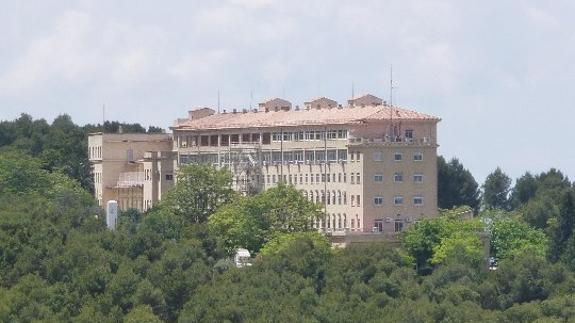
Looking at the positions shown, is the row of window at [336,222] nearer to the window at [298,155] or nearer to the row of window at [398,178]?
the row of window at [398,178]


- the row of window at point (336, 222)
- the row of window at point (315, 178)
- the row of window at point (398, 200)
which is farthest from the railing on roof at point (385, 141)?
the row of window at point (336, 222)

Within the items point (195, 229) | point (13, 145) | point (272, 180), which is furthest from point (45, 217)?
point (13, 145)

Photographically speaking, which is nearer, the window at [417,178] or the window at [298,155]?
the window at [417,178]

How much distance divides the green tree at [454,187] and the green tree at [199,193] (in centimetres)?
2102

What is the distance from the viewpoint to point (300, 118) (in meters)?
150

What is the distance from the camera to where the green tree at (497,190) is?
179500mm

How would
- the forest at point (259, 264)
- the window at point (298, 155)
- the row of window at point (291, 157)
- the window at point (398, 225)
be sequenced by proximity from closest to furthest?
1. the forest at point (259, 264)
2. the window at point (398, 225)
3. the row of window at point (291, 157)
4. the window at point (298, 155)

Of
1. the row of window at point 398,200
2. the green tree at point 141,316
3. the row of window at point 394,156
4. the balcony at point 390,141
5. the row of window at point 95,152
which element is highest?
the balcony at point 390,141

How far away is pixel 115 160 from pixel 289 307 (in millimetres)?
46044

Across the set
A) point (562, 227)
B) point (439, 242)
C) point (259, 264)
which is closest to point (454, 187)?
point (562, 227)

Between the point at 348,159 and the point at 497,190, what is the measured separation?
39494mm

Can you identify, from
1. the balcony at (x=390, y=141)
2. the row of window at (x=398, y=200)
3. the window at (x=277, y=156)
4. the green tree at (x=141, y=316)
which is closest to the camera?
the green tree at (x=141, y=316)

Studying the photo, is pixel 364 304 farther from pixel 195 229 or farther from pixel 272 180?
pixel 272 180

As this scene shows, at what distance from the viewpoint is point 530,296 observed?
126 m
